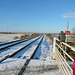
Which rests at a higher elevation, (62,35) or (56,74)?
(62,35)

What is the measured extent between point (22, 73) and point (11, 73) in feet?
1.39

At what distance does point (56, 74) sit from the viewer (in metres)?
3.10

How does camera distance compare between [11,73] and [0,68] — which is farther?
[0,68]

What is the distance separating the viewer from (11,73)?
3.02 meters

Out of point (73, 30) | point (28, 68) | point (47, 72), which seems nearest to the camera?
point (47, 72)

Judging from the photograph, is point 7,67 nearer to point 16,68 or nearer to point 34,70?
point 16,68

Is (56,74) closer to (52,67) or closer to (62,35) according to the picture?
(52,67)

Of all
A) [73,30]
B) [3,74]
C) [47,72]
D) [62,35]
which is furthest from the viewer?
[73,30]

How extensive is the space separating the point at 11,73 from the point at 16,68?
14.4 inches

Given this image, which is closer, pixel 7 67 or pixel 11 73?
pixel 11 73

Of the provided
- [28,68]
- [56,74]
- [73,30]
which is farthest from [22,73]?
[73,30]

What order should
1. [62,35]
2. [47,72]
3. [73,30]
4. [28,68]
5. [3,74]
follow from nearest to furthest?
[3,74] → [47,72] → [28,68] → [62,35] → [73,30]

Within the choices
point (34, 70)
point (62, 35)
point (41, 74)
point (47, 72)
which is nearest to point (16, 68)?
point (34, 70)

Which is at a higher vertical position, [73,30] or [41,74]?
[73,30]
